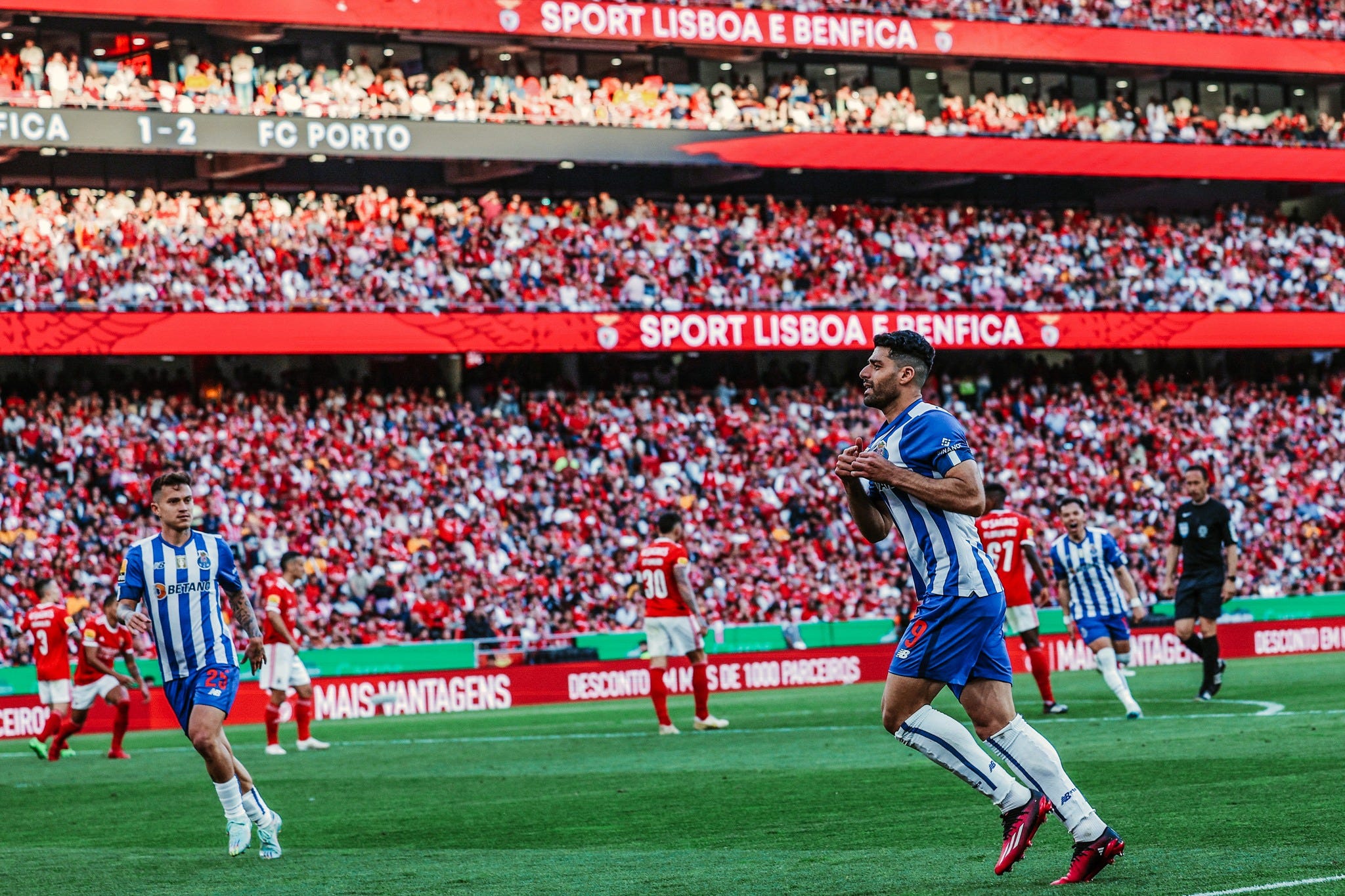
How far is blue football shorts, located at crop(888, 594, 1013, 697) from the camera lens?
8109mm

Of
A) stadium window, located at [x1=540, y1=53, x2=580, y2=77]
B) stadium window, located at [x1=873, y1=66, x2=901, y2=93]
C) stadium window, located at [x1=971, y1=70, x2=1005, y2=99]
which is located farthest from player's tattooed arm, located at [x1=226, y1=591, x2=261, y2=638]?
stadium window, located at [x1=971, y1=70, x2=1005, y2=99]

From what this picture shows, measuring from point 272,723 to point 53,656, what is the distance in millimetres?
3326

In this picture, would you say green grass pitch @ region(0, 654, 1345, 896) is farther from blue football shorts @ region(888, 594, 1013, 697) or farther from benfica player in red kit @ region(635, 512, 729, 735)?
blue football shorts @ region(888, 594, 1013, 697)

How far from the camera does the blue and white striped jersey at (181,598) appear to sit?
36.7ft

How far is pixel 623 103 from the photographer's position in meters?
43.0

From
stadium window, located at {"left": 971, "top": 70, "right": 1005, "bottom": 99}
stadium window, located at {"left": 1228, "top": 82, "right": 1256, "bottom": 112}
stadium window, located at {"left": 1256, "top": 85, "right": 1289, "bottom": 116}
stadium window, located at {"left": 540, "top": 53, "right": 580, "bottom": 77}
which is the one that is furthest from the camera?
stadium window, located at {"left": 1256, "top": 85, "right": 1289, "bottom": 116}

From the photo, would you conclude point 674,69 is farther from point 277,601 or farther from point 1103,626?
point 1103,626

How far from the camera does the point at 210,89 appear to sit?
3872 cm

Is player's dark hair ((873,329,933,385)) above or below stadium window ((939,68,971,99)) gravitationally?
below

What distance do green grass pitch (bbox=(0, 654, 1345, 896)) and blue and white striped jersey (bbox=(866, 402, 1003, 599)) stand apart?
136 cm

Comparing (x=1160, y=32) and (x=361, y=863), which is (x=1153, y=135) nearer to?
(x=1160, y=32)

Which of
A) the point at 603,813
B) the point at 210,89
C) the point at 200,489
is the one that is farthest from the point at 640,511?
the point at 603,813

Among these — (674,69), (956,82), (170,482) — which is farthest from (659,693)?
(956,82)

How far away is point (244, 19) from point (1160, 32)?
23879 mm
